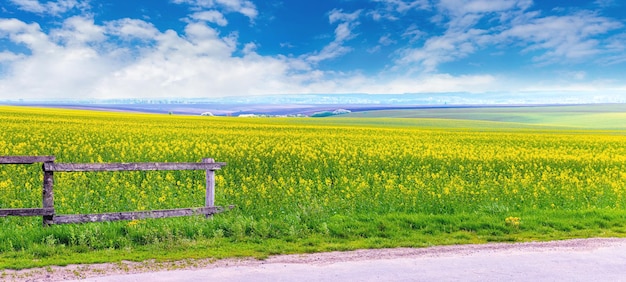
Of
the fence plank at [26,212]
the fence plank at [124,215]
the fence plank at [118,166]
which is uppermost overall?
the fence plank at [118,166]

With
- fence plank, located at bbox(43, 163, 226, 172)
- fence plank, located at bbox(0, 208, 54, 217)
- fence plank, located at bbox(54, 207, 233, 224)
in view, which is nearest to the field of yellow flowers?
fence plank, located at bbox(54, 207, 233, 224)

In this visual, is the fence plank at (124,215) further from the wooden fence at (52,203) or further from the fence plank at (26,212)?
the fence plank at (26,212)

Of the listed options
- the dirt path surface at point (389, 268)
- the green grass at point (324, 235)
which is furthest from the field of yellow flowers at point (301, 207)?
the dirt path surface at point (389, 268)

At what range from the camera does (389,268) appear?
8.17 metres

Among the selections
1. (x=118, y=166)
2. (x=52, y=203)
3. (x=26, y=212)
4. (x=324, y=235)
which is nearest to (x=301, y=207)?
(x=324, y=235)

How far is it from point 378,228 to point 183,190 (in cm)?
648

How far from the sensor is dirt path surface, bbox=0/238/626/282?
765 centimetres

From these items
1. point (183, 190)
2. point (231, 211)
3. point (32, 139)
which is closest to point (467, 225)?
point (231, 211)

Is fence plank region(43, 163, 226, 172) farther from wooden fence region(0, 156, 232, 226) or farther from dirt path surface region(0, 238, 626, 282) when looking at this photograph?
dirt path surface region(0, 238, 626, 282)

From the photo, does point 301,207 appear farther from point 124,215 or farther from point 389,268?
point 389,268

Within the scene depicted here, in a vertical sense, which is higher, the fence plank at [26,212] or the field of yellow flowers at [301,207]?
the fence plank at [26,212]

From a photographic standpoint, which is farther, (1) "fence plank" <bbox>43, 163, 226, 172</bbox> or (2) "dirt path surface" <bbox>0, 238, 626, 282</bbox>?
(1) "fence plank" <bbox>43, 163, 226, 172</bbox>

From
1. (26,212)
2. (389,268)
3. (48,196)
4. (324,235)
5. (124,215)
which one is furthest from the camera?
(324,235)

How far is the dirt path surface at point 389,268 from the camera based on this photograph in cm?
765
